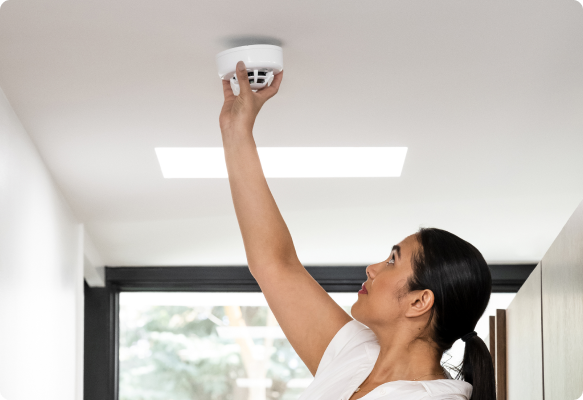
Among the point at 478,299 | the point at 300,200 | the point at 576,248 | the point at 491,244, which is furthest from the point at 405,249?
the point at 491,244

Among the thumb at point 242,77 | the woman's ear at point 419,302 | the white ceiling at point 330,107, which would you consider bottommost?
the woman's ear at point 419,302

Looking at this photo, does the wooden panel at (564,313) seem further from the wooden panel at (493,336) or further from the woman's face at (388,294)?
the wooden panel at (493,336)

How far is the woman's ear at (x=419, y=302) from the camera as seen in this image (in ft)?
4.46

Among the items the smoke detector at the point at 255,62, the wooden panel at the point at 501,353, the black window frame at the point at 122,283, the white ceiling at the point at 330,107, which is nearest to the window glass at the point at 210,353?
the black window frame at the point at 122,283

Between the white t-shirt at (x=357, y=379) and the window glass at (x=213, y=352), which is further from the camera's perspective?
the window glass at (x=213, y=352)

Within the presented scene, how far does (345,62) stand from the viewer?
164 cm

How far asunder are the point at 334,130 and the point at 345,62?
1.54 feet

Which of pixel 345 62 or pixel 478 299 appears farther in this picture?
pixel 345 62

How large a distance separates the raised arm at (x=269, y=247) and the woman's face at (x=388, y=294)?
0.12 metres

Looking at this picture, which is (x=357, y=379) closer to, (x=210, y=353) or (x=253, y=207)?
(x=253, y=207)

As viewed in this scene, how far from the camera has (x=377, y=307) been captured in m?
1.39

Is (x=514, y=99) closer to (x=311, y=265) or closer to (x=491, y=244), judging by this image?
(x=491, y=244)

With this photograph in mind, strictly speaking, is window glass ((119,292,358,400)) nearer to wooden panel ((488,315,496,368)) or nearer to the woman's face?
wooden panel ((488,315,496,368))

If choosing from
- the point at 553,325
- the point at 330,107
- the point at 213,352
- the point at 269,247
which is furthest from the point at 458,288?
the point at 213,352
